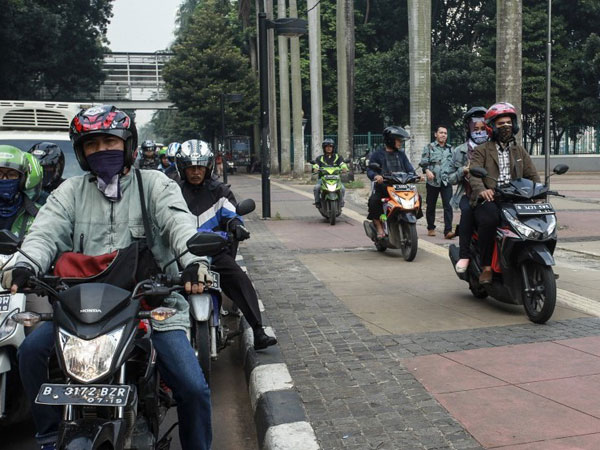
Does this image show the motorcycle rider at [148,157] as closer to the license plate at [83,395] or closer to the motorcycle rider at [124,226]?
the motorcycle rider at [124,226]

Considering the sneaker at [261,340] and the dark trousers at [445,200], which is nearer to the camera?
the sneaker at [261,340]

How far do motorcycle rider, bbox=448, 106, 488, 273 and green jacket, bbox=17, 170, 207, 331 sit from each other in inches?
151

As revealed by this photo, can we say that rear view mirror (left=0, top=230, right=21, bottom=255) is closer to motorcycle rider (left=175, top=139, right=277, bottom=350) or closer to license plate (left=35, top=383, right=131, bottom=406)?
license plate (left=35, top=383, right=131, bottom=406)

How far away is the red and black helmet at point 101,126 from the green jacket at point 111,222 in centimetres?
15

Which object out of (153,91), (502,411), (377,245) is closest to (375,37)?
(153,91)

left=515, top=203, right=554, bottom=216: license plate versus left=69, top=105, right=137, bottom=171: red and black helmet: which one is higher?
left=69, top=105, right=137, bottom=171: red and black helmet

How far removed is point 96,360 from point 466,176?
225 inches

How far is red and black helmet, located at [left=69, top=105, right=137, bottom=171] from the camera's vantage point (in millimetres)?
3277

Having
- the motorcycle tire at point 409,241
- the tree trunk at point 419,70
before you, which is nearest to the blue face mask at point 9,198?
the motorcycle tire at point 409,241

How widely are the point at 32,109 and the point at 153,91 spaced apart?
59623 mm

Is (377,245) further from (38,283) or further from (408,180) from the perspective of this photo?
(38,283)

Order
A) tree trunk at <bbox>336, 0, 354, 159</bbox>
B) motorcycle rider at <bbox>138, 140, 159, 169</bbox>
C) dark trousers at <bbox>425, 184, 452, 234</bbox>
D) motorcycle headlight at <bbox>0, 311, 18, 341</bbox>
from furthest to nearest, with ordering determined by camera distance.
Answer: tree trunk at <bbox>336, 0, 354, 159</bbox> < motorcycle rider at <bbox>138, 140, 159, 169</bbox> < dark trousers at <bbox>425, 184, 452, 234</bbox> < motorcycle headlight at <bbox>0, 311, 18, 341</bbox>

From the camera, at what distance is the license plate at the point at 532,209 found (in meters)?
5.91

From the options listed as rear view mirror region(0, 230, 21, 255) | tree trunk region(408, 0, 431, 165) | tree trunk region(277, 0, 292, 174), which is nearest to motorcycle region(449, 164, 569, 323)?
rear view mirror region(0, 230, 21, 255)
